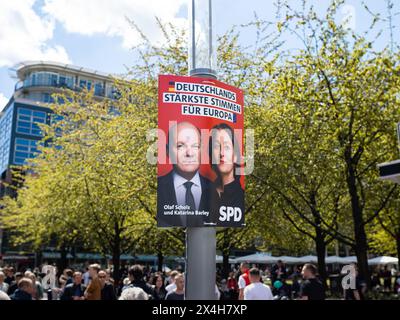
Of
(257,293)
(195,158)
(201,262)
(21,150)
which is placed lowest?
(257,293)

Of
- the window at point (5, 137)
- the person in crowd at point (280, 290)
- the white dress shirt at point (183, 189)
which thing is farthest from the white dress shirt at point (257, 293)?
the window at point (5, 137)

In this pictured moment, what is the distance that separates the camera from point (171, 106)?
716 cm

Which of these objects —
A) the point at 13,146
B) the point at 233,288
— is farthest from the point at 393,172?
the point at 13,146

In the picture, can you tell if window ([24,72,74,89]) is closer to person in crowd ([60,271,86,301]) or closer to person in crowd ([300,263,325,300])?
person in crowd ([60,271,86,301])

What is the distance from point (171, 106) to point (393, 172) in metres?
4.95

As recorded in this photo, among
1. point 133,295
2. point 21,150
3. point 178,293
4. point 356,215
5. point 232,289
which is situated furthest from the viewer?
point 21,150

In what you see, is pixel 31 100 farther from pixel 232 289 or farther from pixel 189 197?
pixel 189 197

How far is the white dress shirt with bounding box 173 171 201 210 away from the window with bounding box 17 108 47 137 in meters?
64.0

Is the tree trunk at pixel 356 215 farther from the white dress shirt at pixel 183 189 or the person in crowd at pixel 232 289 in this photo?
the white dress shirt at pixel 183 189

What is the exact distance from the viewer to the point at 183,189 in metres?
6.99

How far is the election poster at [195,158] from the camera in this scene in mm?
6938

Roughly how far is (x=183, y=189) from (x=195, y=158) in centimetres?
53

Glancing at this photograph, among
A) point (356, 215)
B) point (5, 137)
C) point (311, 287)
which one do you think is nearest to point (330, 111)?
point (356, 215)

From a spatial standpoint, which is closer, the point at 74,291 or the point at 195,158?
the point at 195,158
